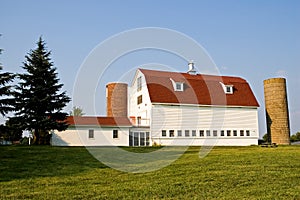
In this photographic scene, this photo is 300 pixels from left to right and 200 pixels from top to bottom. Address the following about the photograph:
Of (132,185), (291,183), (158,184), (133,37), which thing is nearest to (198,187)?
(158,184)

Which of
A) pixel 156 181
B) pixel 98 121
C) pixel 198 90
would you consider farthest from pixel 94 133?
pixel 156 181

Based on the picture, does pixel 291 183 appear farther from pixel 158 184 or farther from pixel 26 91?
pixel 26 91

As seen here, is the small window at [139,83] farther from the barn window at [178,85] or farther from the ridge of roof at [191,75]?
the barn window at [178,85]

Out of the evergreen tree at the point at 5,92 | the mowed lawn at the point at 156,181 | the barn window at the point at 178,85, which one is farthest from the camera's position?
the barn window at the point at 178,85

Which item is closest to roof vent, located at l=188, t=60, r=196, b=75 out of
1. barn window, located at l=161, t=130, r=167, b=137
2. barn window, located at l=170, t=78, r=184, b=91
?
barn window, located at l=170, t=78, r=184, b=91

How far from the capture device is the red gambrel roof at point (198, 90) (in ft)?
99.0

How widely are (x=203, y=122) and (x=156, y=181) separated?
922 inches

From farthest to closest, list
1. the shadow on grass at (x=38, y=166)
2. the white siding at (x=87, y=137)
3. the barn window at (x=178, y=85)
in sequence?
the barn window at (x=178, y=85) < the white siding at (x=87, y=137) < the shadow on grass at (x=38, y=166)

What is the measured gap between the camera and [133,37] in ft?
45.4

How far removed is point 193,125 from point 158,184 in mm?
23246

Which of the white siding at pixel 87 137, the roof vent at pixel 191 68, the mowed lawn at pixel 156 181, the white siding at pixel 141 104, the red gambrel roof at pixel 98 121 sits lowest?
the mowed lawn at pixel 156 181

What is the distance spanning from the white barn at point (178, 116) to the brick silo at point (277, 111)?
4.98ft

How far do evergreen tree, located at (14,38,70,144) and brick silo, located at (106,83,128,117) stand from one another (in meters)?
10.6

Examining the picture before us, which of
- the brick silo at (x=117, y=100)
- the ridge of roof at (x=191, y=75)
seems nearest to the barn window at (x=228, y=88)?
the ridge of roof at (x=191, y=75)
